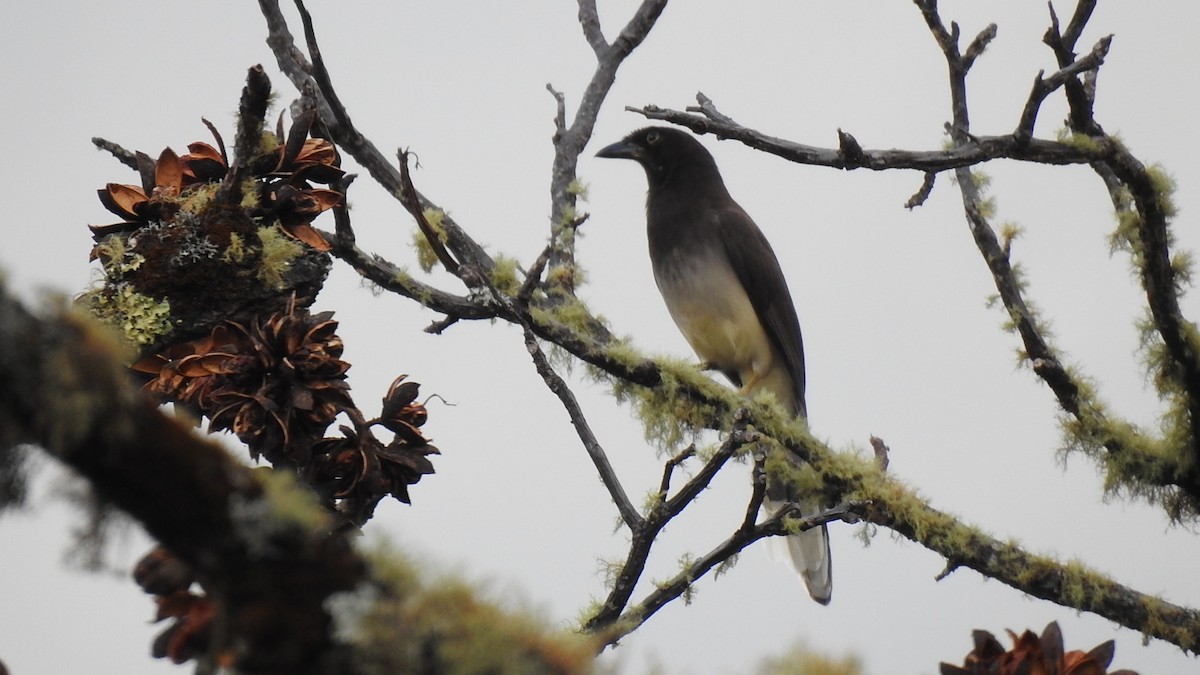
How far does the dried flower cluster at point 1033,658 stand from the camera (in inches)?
68.1

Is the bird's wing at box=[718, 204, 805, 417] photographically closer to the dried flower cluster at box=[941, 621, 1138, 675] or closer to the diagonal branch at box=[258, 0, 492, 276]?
the diagonal branch at box=[258, 0, 492, 276]

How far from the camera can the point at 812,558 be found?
5223 mm

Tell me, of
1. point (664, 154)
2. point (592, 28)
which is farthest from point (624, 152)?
point (592, 28)

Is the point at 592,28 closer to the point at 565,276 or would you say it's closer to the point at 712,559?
the point at 565,276

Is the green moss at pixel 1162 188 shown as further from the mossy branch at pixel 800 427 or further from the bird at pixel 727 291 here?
the bird at pixel 727 291

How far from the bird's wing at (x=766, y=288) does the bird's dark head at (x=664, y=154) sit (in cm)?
45

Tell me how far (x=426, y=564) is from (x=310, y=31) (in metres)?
2.45

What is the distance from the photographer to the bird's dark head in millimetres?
6699

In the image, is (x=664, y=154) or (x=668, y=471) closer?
(x=668, y=471)

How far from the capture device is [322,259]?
8.20ft

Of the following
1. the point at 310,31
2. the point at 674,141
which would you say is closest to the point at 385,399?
the point at 310,31

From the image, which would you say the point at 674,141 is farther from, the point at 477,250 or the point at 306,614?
the point at 306,614

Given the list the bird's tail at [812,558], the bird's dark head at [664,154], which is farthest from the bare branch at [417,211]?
the bird's dark head at [664,154]

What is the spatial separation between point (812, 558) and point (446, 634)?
4335 mm
